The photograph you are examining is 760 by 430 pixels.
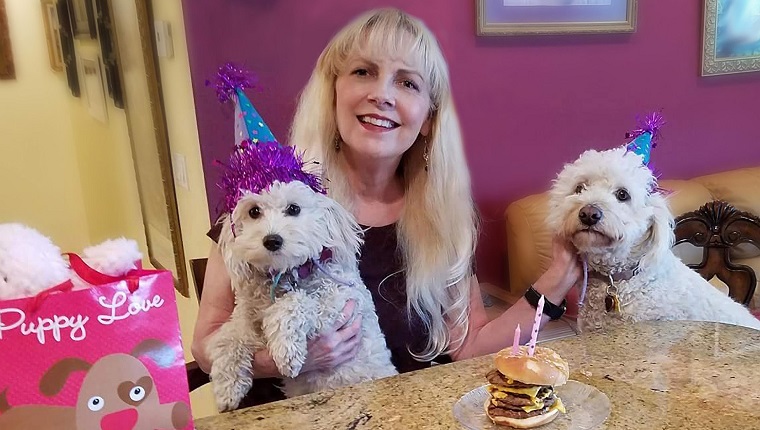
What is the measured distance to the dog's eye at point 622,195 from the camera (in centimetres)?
144

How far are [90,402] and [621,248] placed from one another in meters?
1.07

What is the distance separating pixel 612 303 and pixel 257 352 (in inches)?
29.6

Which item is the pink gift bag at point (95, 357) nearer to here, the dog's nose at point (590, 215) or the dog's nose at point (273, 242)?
the dog's nose at point (273, 242)

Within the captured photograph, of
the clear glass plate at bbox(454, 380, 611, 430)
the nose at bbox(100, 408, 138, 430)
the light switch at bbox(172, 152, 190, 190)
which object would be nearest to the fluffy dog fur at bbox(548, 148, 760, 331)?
the clear glass plate at bbox(454, 380, 611, 430)

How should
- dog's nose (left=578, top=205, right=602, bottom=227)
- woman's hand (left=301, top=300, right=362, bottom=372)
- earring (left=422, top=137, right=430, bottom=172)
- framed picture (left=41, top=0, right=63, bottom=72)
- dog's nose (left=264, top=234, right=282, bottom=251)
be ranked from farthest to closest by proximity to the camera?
framed picture (left=41, top=0, right=63, bottom=72)
earring (left=422, top=137, right=430, bottom=172)
dog's nose (left=578, top=205, right=602, bottom=227)
woman's hand (left=301, top=300, right=362, bottom=372)
dog's nose (left=264, top=234, right=282, bottom=251)

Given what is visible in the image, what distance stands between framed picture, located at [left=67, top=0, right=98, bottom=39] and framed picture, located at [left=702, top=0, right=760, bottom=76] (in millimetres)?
2369

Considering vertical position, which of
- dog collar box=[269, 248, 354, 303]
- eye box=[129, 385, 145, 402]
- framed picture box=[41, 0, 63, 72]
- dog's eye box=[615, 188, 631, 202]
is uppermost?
framed picture box=[41, 0, 63, 72]

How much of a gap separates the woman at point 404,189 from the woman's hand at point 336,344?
26 centimetres

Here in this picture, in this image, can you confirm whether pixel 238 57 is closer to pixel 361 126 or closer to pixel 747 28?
pixel 361 126

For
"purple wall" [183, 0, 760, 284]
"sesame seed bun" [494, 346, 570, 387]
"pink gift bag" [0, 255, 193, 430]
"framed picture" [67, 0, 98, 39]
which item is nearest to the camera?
"pink gift bag" [0, 255, 193, 430]

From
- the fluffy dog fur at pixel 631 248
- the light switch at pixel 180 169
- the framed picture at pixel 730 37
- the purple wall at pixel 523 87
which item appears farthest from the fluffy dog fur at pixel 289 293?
the framed picture at pixel 730 37

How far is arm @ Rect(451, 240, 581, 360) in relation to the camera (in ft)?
4.77

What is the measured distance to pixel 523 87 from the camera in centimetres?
234

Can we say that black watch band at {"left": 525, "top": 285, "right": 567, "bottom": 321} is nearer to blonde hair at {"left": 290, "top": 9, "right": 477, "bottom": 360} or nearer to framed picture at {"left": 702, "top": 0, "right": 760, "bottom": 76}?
blonde hair at {"left": 290, "top": 9, "right": 477, "bottom": 360}
